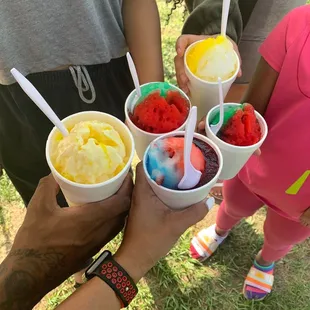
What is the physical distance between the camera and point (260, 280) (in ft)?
6.78

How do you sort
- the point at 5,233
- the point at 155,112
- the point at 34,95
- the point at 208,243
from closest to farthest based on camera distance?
the point at 34,95 < the point at 155,112 < the point at 208,243 < the point at 5,233

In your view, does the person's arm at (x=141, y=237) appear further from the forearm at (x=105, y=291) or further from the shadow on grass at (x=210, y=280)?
the shadow on grass at (x=210, y=280)

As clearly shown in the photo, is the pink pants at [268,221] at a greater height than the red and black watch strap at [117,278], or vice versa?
the red and black watch strap at [117,278]

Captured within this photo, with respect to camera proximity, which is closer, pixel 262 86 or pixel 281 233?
pixel 262 86

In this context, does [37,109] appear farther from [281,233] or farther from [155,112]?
[281,233]

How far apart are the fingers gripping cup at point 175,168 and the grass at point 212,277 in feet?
3.80

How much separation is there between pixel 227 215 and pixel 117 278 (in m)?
1.11

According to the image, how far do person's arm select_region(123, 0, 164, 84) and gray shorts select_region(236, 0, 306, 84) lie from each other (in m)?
0.56

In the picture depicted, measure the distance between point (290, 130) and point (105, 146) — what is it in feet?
2.26

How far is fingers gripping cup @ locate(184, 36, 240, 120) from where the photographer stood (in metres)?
1.24

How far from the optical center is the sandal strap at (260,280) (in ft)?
6.75

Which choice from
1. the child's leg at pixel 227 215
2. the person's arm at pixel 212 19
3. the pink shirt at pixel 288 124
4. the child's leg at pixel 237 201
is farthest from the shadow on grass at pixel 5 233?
the person's arm at pixel 212 19

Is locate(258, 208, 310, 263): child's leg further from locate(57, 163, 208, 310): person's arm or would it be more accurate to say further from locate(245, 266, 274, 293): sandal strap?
locate(57, 163, 208, 310): person's arm

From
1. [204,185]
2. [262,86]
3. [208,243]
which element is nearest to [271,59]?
[262,86]
